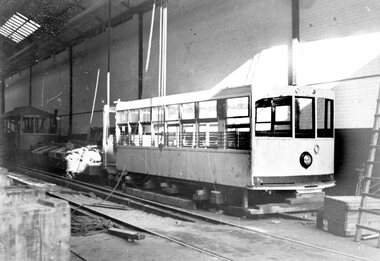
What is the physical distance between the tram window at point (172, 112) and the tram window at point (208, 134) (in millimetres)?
891

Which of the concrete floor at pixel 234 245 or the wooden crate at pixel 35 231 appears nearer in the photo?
the wooden crate at pixel 35 231

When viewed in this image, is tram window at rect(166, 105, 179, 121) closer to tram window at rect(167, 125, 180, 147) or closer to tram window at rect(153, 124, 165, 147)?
tram window at rect(167, 125, 180, 147)

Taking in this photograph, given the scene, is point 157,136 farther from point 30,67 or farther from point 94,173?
point 30,67

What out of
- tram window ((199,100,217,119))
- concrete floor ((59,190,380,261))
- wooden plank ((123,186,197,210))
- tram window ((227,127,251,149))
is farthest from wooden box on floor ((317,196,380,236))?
wooden plank ((123,186,197,210))

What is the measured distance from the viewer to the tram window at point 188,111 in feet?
29.6

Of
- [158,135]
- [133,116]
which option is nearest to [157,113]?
[158,135]

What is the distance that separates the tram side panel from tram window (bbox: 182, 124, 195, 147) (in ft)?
0.59

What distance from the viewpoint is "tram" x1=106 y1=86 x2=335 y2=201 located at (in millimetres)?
7469

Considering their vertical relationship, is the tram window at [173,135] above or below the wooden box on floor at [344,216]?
above

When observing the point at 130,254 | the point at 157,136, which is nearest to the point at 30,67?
the point at 157,136

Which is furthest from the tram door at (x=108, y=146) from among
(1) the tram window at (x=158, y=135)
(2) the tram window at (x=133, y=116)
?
(1) the tram window at (x=158, y=135)

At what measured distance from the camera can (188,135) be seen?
8938 mm

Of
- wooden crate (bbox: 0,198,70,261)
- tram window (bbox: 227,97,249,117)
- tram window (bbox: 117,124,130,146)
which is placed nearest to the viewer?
wooden crate (bbox: 0,198,70,261)

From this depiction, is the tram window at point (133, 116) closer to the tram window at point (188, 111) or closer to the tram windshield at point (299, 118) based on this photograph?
the tram window at point (188, 111)
